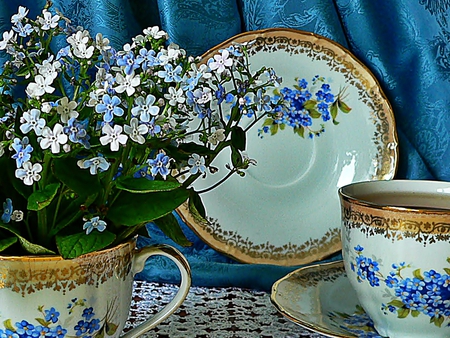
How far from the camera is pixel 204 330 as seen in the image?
656 millimetres

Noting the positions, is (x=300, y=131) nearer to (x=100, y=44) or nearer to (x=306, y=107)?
(x=306, y=107)

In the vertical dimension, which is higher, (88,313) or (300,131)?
(300,131)

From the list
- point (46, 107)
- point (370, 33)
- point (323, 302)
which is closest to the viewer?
point (46, 107)

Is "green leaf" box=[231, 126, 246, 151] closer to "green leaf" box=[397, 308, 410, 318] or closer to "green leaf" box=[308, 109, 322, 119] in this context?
"green leaf" box=[397, 308, 410, 318]

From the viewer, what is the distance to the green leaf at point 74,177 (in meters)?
0.43

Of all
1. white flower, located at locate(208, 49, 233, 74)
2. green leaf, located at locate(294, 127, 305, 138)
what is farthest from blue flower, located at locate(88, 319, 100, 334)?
green leaf, located at locate(294, 127, 305, 138)

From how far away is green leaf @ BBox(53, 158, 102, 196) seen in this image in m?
0.43

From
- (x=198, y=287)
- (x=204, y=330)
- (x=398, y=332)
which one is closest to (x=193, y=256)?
(x=198, y=287)

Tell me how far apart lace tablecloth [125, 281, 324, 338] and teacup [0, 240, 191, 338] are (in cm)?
18

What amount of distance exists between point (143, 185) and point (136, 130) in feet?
0.16

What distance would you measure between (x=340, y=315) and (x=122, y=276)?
25 centimetres

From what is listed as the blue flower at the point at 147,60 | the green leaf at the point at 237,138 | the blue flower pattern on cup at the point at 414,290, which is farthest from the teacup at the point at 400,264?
the blue flower at the point at 147,60

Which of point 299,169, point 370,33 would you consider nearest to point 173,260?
point 299,169

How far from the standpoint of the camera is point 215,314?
27.5 inches
